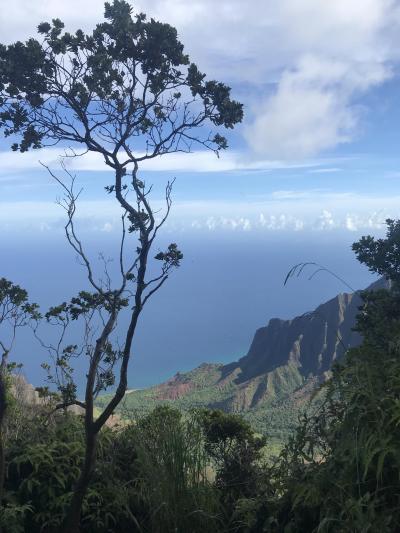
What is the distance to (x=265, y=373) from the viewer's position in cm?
11056

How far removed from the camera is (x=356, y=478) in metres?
2.08

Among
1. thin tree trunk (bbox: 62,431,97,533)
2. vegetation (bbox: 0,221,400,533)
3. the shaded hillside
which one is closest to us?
vegetation (bbox: 0,221,400,533)

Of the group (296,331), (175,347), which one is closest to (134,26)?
(296,331)

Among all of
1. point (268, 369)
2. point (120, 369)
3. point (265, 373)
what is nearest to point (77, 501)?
point (120, 369)

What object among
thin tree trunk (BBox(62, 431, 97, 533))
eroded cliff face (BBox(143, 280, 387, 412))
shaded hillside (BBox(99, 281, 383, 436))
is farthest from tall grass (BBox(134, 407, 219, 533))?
eroded cliff face (BBox(143, 280, 387, 412))

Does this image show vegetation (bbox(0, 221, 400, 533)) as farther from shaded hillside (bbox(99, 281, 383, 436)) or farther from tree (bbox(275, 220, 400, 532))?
shaded hillside (bbox(99, 281, 383, 436))

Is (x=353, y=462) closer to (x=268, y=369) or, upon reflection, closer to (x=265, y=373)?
(x=265, y=373)

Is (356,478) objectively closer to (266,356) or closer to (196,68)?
(196,68)

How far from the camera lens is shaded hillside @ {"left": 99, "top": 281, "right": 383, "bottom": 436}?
3681 inches

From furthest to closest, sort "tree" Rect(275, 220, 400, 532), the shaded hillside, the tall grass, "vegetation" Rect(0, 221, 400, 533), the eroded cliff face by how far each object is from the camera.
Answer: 1. the eroded cliff face
2. the shaded hillside
3. the tall grass
4. "vegetation" Rect(0, 221, 400, 533)
5. "tree" Rect(275, 220, 400, 532)

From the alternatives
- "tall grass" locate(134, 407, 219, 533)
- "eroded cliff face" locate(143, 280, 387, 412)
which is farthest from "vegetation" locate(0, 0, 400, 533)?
"eroded cliff face" locate(143, 280, 387, 412)

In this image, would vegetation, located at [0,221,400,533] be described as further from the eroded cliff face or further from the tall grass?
the eroded cliff face

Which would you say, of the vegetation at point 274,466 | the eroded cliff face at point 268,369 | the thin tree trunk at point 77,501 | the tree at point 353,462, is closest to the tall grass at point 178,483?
the vegetation at point 274,466

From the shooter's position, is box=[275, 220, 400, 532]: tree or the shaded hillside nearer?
box=[275, 220, 400, 532]: tree
